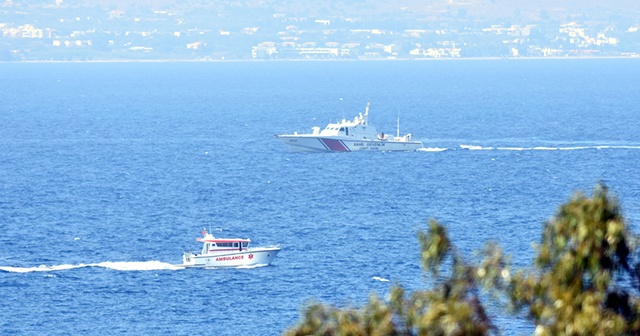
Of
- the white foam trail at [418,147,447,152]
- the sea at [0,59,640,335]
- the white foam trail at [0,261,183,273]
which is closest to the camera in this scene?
the sea at [0,59,640,335]

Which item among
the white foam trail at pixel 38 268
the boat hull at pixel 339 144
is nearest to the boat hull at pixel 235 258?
the white foam trail at pixel 38 268

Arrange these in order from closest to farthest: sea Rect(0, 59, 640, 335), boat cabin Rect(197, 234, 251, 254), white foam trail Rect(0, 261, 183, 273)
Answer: sea Rect(0, 59, 640, 335)
white foam trail Rect(0, 261, 183, 273)
boat cabin Rect(197, 234, 251, 254)

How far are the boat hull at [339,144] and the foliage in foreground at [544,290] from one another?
13137cm

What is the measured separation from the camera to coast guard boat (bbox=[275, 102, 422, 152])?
153125mm

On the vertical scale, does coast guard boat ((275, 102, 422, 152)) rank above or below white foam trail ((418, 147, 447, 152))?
above

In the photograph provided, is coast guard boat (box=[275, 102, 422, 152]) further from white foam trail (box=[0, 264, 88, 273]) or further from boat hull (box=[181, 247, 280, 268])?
white foam trail (box=[0, 264, 88, 273])

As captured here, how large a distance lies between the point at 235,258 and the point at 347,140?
75439 millimetres

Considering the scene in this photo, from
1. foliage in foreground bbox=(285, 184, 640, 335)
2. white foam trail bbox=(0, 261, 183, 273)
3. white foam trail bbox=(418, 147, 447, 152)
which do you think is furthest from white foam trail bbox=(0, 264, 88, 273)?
white foam trail bbox=(418, 147, 447, 152)

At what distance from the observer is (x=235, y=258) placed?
80.3m

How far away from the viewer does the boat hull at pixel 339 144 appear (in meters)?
153

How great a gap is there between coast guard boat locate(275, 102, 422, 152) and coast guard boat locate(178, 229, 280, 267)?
72.3 meters

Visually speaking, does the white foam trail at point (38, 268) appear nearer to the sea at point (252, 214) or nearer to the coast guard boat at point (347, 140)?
the sea at point (252, 214)

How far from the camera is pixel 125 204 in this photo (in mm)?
107812

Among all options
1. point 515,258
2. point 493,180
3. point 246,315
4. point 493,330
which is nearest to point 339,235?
point 515,258
